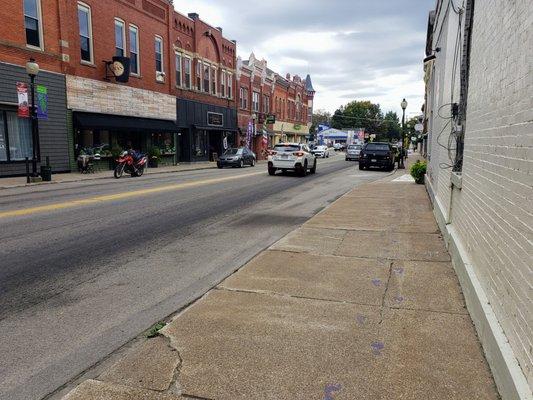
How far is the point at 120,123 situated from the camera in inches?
1064

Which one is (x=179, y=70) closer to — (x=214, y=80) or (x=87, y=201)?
(x=214, y=80)

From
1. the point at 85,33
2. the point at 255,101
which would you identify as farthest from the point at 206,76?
the point at 85,33

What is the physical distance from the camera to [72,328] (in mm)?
4305

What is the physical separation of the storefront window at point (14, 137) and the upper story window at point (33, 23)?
12.0ft

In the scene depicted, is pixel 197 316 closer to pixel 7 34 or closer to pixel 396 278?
pixel 396 278

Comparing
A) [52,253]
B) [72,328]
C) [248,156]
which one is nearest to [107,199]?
[52,253]

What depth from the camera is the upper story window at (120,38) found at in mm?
27516

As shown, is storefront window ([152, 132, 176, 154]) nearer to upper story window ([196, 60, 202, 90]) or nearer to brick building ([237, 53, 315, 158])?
upper story window ([196, 60, 202, 90])

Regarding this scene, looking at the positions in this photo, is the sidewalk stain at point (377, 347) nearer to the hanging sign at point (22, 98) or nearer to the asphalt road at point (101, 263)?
the asphalt road at point (101, 263)

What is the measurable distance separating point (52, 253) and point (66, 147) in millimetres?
18152

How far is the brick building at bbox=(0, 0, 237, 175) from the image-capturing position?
20.8 metres

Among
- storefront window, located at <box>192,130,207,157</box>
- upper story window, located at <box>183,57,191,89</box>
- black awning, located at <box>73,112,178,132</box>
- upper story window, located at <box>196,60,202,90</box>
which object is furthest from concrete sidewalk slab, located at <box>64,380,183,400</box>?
upper story window, located at <box>196,60,202,90</box>

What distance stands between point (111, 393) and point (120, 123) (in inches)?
1014

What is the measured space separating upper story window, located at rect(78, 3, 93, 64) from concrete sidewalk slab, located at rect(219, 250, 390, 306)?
888 inches
